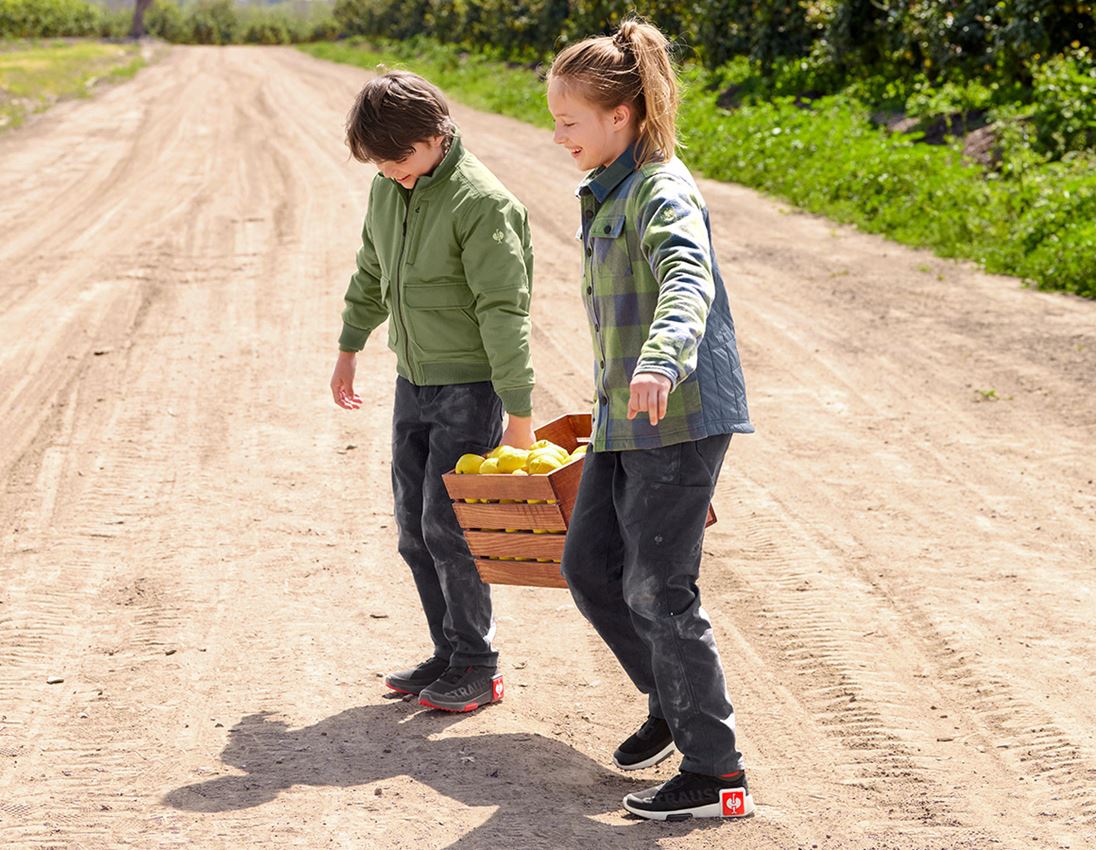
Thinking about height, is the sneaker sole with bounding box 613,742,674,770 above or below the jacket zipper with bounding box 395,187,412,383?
below

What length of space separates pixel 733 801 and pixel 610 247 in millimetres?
1429

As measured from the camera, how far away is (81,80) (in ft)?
100

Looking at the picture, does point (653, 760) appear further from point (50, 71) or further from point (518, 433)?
point (50, 71)

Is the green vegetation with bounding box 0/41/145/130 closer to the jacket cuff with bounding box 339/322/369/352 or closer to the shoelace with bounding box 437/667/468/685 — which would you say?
the jacket cuff with bounding box 339/322/369/352

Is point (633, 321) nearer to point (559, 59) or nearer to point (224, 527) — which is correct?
point (559, 59)

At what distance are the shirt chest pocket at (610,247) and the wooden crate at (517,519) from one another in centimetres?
56

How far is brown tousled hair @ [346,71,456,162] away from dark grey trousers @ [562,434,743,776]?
1.04 meters

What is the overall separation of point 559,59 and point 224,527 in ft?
10.9

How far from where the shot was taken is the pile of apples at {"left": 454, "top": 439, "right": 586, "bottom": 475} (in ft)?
11.9

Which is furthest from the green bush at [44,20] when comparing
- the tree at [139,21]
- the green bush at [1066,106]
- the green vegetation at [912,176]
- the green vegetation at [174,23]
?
the green bush at [1066,106]

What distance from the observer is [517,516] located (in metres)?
3.59

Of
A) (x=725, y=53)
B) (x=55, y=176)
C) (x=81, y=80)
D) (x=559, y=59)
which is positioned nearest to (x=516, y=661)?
(x=559, y=59)

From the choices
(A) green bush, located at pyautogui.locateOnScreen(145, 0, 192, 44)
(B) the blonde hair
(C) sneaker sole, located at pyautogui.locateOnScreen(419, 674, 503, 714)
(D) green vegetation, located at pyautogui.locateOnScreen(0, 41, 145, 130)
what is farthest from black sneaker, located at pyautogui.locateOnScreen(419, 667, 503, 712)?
(A) green bush, located at pyautogui.locateOnScreen(145, 0, 192, 44)

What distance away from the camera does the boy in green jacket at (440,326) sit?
374 centimetres
